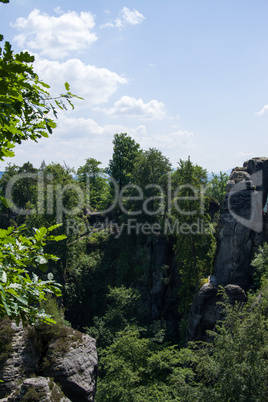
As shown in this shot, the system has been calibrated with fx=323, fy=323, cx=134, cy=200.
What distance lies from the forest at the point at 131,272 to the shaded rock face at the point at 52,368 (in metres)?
0.70

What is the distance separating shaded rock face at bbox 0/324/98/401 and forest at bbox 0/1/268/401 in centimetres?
70

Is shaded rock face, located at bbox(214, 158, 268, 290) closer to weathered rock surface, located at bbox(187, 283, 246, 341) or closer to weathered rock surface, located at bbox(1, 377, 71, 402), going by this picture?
weathered rock surface, located at bbox(187, 283, 246, 341)

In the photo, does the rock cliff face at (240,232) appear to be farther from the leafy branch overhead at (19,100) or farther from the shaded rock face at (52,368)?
the leafy branch overhead at (19,100)

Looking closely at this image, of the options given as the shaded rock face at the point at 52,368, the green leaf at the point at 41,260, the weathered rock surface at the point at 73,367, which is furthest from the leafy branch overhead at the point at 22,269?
the weathered rock surface at the point at 73,367

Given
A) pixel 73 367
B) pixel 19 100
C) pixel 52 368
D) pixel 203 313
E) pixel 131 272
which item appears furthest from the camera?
pixel 131 272

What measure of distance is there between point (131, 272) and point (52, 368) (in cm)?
1781

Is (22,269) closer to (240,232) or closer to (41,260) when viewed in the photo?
(41,260)

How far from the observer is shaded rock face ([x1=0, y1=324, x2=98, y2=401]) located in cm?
1151

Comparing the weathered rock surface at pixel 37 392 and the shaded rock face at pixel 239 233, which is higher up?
the shaded rock face at pixel 239 233

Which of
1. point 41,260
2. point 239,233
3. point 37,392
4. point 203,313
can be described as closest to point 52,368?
point 37,392

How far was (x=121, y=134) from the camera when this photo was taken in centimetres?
4219

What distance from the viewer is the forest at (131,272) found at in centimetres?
375

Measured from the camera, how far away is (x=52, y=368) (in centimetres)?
1287

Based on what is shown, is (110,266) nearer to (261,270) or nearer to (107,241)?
(107,241)
